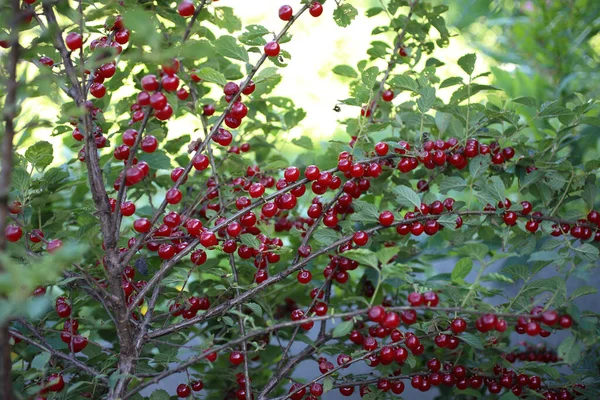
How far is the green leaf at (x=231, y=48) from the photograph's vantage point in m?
0.80

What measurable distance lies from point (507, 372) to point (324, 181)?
1.55ft

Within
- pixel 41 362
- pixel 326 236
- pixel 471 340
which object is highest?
pixel 326 236

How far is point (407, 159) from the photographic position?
2.95 feet

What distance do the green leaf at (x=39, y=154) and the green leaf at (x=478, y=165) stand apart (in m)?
0.65

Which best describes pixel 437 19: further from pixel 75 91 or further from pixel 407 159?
pixel 75 91

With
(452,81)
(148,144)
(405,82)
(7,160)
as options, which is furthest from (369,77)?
(7,160)

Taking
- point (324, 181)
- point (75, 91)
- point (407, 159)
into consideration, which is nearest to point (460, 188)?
point (407, 159)

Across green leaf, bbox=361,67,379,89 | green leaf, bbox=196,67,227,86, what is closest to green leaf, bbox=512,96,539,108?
green leaf, bbox=361,67,379,89

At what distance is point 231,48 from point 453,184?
419mm

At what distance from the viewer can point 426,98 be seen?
3.04 feet

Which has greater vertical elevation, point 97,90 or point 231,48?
point 231,48

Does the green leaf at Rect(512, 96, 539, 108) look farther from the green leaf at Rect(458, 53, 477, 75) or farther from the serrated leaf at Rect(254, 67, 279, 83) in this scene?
the serrated leaf at Rect(254, 67, 279, 83)

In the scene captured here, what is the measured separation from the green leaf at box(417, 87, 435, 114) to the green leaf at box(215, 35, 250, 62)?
30 cm

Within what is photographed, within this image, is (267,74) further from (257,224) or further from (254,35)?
(257,224)
